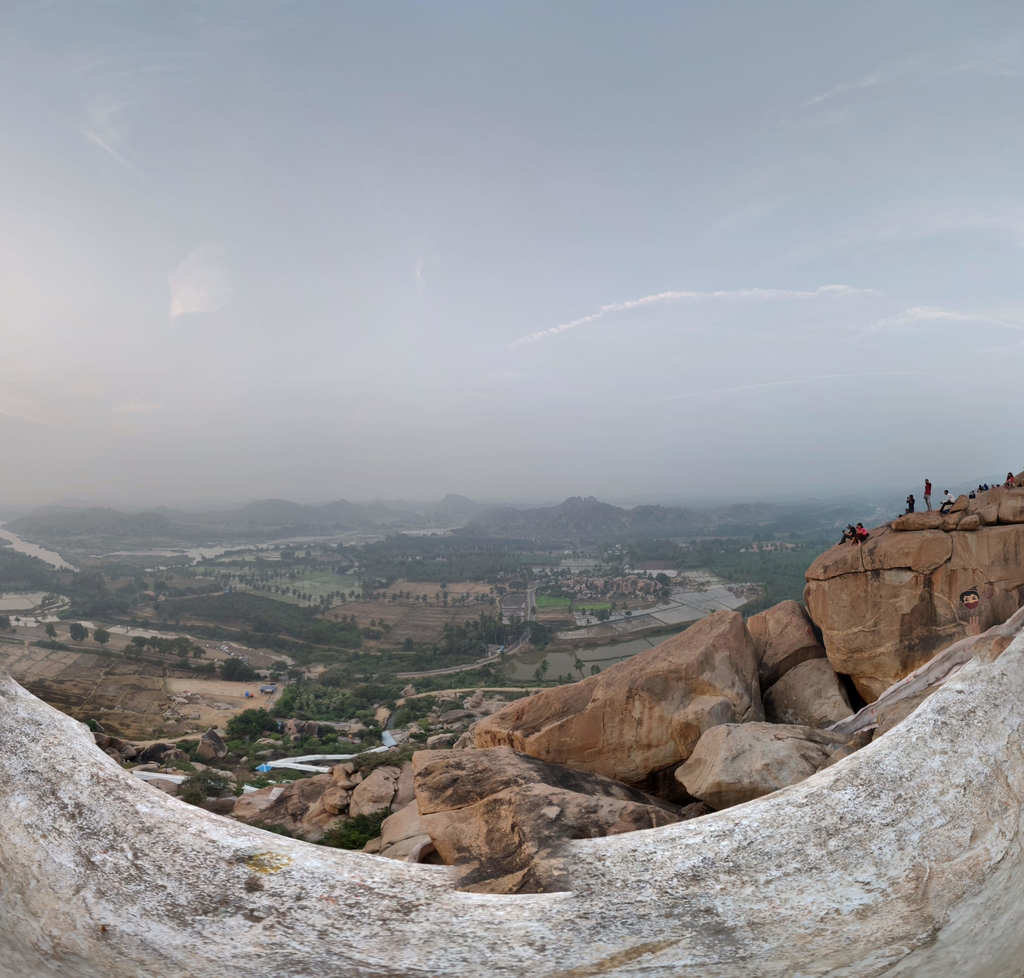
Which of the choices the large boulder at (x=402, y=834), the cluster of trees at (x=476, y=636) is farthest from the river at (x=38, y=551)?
A: the large boulder at (x=402, y=834)

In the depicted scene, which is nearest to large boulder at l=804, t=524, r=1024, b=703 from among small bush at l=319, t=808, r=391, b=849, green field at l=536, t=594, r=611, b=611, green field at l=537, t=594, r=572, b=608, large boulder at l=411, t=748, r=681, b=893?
large boulder at l=411, t=748, r=681, b=893

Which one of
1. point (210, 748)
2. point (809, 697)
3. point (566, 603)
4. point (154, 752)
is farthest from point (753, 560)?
point (154, 752)

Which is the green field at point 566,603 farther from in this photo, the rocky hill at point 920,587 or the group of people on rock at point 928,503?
the rocky hill at point 920,587

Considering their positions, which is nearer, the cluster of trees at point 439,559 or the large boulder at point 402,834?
the large boulder at point 402,834

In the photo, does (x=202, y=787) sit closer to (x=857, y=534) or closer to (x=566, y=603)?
(x=857, y=534)

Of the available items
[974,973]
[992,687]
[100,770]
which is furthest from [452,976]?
[992,687]
